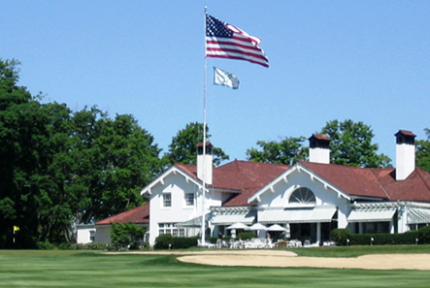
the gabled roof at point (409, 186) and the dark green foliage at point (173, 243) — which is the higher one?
the gabled roof at point (409, 186)

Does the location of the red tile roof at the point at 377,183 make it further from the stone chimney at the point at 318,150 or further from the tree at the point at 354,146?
the tree at the point at 354,146

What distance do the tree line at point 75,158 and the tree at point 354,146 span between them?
105mm

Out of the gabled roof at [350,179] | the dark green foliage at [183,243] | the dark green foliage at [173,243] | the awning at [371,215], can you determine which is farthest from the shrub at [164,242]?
the awning at [371,215]

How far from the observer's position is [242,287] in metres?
20.0

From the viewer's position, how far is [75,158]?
82.5 metres

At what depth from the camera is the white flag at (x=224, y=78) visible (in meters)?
51.7

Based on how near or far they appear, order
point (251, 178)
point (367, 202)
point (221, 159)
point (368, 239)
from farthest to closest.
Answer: point (221, 159) → point (251, 178) → point (367, 202) → point (368, 239)

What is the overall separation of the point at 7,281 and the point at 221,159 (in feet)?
276

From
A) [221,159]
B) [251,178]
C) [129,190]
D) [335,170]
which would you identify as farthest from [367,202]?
[221,159]

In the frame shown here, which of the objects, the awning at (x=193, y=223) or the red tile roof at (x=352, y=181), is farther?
the awning at (x=193, y=223)

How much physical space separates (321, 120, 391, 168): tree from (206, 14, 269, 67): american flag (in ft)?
137

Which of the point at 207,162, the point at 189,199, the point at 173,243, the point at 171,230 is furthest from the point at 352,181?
the point at 171,230

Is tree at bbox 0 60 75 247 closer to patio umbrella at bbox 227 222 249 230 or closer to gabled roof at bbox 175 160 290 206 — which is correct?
gabled roof at bbox 175 160 290 206

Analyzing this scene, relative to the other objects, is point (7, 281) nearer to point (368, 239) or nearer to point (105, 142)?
point (368, 239)
